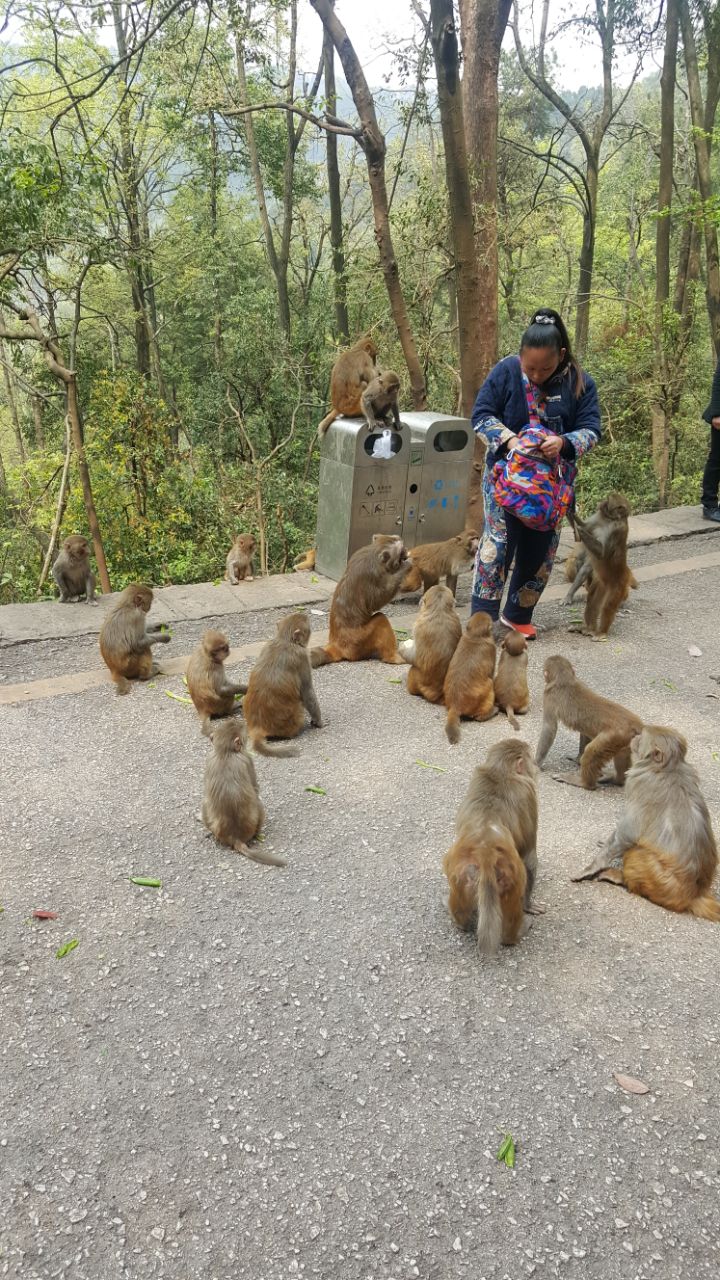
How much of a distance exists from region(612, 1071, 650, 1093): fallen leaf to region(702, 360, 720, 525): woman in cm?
794

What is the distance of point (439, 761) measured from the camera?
16.1ft

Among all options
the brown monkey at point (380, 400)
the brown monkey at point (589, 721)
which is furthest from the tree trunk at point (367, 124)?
the brown monkey at point (589, 721)

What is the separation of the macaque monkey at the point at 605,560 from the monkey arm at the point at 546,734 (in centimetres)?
230

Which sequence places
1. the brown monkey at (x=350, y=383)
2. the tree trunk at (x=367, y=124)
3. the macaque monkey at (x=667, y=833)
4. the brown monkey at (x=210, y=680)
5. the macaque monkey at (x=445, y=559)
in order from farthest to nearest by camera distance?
1. the tree trunk at (x=367, y=124)
2. the brown monkey at (x=350, y=383)
3. the macaque monkey at (x=445, y=559)
4. the brown monkey at (x=210, y=680)
5. the macaque monkey at (x=667, y=833)

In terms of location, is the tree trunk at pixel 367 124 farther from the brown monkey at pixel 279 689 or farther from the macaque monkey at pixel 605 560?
the brown monkey at pixel 279 689

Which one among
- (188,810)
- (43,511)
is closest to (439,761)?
(188,810)

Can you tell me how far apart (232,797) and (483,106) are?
938 cm

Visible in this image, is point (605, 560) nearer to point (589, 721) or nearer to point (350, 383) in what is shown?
point (589, 721)

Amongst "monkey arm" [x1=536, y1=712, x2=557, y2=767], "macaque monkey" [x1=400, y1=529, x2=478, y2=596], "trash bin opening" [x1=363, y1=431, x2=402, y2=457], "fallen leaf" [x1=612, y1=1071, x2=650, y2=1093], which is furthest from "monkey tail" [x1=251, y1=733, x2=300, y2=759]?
"trash bin opening" [x1=363, y1=431, x2=402, y2=457]

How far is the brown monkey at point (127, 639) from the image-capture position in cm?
559

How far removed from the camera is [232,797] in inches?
154

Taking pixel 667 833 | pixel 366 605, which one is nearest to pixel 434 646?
pixel 366 605

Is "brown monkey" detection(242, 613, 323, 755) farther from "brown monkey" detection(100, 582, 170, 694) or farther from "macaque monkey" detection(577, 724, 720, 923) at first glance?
"macaque monkey" detection(577, 724, 720, 923)

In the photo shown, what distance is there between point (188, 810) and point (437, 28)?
7.20 m
